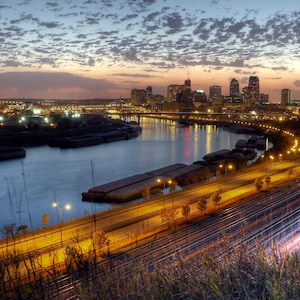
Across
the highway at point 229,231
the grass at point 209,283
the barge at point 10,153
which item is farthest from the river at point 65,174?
the grass at point 209,283

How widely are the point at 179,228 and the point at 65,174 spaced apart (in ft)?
12.3

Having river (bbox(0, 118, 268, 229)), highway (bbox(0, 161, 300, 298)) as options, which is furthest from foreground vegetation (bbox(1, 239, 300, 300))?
river (bbox(0, 118, 268, 229))

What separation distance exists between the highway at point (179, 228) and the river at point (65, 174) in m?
0.44

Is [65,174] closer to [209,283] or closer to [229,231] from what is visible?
[229,231]

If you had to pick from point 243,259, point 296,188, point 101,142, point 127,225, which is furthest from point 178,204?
point 101,142

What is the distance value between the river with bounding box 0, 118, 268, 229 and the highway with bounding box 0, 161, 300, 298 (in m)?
0.44

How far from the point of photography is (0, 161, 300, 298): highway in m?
2.34

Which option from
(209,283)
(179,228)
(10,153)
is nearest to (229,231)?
(179,228)

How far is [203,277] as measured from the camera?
1054 mm

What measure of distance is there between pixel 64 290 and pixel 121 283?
65 centimetres

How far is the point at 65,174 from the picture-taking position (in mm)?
6512

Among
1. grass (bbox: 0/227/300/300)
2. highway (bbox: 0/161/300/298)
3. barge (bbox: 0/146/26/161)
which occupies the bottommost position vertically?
barge (bbox: 0/146/26/161)

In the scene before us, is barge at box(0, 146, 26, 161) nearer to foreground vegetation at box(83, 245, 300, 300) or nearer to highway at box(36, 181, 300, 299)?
highway at box(36, 181, 300, 299)

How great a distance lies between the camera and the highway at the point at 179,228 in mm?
2338
